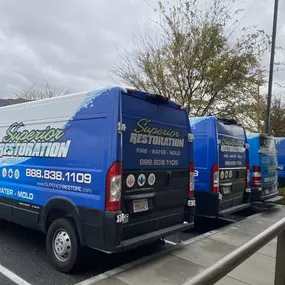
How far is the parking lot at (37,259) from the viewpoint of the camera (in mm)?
4027

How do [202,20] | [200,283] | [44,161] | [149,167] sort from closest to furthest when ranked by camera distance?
1. [200,283]
2. [149,167]
3. [44,161]
4. [202,20]

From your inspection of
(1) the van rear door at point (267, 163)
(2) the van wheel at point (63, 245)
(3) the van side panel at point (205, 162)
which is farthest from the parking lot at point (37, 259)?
(1) the van rear door at point (267, 163)

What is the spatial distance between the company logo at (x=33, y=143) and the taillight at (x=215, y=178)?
3124 mm

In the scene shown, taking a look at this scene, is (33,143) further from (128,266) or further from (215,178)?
(215,178)

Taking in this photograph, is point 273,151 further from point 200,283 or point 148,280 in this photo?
point 200,283

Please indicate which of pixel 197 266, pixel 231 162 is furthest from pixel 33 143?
pixel 231 162

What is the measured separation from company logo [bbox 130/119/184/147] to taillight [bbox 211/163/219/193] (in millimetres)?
1441

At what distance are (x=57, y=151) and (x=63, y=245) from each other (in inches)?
52.4

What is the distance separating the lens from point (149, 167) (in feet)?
14.7

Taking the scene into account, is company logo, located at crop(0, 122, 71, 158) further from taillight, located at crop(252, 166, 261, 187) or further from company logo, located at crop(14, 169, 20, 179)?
taillight, located at crop(252, 166, 261, 187)

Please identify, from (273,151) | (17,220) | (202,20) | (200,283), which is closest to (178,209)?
(17,220)

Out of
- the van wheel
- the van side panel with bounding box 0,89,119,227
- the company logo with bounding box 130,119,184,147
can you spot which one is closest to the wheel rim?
the van wheel

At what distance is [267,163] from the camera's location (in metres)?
8.36

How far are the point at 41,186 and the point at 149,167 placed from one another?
1.71m
